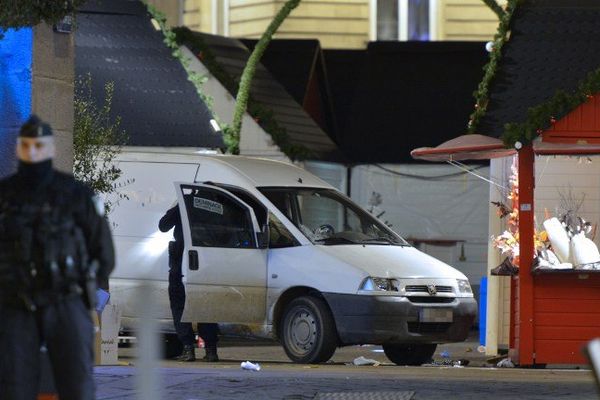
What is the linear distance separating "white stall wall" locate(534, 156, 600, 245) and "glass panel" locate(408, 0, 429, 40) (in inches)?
442

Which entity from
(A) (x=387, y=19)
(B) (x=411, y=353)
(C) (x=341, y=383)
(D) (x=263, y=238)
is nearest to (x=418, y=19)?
(A) (x=387, y=19)

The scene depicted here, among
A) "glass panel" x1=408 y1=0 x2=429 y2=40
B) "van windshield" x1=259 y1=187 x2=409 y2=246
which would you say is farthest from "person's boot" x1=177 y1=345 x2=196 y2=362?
"glass panel" x1=408 y1=0 x2=429 y2=40

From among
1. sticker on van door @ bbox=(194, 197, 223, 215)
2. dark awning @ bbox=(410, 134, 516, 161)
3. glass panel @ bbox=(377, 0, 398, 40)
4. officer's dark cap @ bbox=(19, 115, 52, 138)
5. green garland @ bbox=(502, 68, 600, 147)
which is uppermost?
glass panel @ bbox=(377, 0, 398, 40)

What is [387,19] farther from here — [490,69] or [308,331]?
[308,331]

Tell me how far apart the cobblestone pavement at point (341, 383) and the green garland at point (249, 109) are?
29.3 feet

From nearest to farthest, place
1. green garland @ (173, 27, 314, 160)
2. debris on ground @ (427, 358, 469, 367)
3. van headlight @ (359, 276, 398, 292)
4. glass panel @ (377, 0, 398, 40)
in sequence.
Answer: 1. van headlight @ (359, 276, 398, 292)
2. debris on ground @ (427, 358, 469, 367)
3. green garland @ (173, 27, 314, 160)
4. glass panel @ (377, 0, 398, 40)

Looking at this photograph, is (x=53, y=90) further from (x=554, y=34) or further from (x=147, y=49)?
(x=147, y=49)

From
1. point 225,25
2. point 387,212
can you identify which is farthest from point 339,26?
point 387,212

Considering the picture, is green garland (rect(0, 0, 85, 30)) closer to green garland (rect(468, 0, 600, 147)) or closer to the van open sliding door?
the van open sliding door

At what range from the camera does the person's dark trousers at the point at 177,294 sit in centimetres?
1642

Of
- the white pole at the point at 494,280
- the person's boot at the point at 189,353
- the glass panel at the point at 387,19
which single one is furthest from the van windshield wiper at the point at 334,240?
the glass panel at the point at 387,19

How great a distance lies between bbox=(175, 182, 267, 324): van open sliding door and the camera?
16.4m

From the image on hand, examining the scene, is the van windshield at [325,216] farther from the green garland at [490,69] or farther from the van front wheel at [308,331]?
the green garland at [490,69]

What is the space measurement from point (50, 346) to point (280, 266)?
883 centimetres
